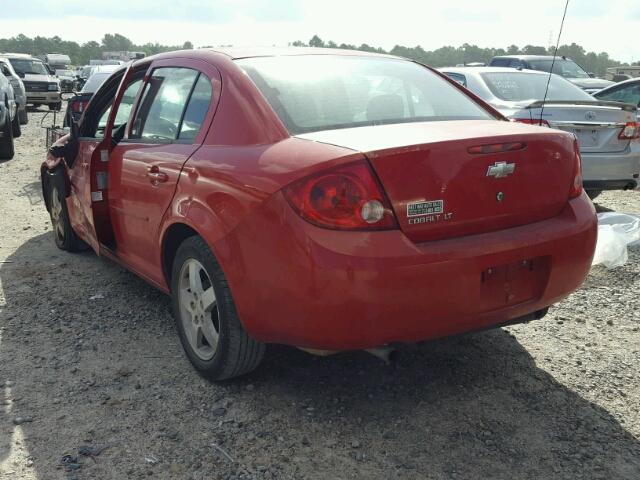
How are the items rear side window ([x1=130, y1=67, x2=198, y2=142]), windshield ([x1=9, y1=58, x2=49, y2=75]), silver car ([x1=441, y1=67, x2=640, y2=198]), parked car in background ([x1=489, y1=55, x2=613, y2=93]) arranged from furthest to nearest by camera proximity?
windshield ([x1=9, y1=58, x2=49, y2=75])
parked car in background ([x1=489, y1=55, x2=613, y2=93])
silver car ([x1=441, y1=67, x2=640, y2=198])
rear side window ([x1=130, y1=67, x2=198, y2=142])

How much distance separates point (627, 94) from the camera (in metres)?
9.39

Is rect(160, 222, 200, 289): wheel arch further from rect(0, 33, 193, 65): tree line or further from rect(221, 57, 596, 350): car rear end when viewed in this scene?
rect(0, 33, 193, 65): tree line

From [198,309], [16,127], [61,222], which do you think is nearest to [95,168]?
[198,309]

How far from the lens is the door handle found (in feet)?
A: 11.2

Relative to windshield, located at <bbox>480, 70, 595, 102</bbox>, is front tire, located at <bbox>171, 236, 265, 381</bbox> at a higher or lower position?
lower

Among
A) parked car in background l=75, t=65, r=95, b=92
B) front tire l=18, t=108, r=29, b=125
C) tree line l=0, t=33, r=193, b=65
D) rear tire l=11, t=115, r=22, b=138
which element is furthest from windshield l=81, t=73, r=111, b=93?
tree line l=0, t=33, r=193, b=65

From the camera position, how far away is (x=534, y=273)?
9.55 ft

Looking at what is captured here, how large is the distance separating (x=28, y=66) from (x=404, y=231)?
24.3 meters

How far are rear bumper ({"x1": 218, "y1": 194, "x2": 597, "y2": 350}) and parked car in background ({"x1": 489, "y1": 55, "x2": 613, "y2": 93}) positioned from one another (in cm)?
1112

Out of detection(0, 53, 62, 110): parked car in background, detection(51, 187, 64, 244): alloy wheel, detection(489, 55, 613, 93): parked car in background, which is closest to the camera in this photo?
detection(51, 187, 64, 244): alloy wheel

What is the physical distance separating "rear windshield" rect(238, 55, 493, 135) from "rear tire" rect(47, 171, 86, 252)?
2776 mm

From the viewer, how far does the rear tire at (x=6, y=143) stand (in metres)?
11.1

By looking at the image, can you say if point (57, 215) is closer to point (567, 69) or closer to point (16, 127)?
point (16, 127)

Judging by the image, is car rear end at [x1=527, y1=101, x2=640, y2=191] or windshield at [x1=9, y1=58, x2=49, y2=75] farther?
windshield at [x1=9, y1=58, x2=49, y2=75]
